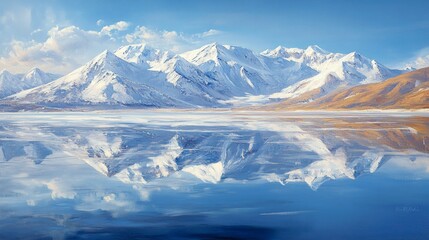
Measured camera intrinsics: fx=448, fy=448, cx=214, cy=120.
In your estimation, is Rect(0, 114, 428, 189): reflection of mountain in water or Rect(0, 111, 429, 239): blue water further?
Rect(0, 114, 428, 189): reflection of mountain in water

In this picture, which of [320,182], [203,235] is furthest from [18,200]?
[320,182]

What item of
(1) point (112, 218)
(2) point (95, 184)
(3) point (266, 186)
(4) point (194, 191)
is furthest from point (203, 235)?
(2) point (95, 184)

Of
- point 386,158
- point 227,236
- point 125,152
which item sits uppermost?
point 125,152

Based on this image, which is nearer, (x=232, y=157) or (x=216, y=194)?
(x=216, y=194)

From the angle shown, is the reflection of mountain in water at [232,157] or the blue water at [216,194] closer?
the blue water at [216,194]

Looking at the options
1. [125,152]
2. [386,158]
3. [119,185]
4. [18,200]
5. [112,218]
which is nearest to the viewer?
[112,218]

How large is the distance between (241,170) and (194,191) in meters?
6.01

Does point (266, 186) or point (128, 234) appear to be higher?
point (266, 186)

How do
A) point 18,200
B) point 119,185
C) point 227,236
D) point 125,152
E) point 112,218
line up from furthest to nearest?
point 125,152 < point 119,185 < point 18,200 < point 112,218 < point 227,236

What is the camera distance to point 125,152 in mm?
32719

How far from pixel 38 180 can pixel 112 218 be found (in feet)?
28.2

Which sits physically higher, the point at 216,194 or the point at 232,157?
the point at 232,157

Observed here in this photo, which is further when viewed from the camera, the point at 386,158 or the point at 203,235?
the point at 386,158

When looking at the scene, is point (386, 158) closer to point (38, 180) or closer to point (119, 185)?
point (119, 185)
